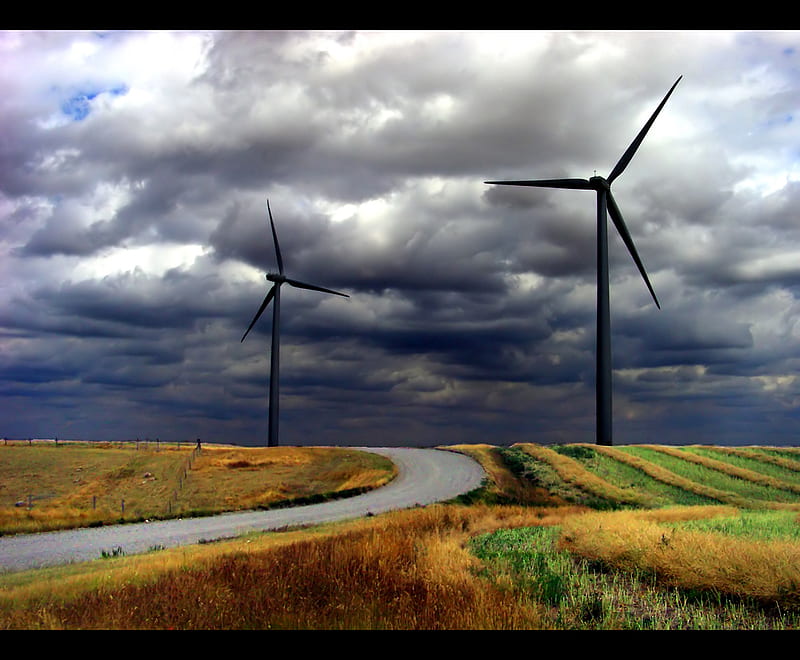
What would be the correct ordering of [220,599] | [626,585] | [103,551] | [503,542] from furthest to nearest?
[103,551] → [503,542] → [626,585] → [220,599]

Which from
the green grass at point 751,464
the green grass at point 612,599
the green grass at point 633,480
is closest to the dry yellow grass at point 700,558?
the green grass at point 612,599

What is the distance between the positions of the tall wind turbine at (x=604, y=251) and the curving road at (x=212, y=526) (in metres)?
12.8

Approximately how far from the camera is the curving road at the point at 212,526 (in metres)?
31.2

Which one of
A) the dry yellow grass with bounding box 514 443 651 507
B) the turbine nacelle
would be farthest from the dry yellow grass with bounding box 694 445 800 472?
the turbine nacelle

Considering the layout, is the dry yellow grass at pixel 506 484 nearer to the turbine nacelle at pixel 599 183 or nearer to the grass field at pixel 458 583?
the grass field at pixel 458 583

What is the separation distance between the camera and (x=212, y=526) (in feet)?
130

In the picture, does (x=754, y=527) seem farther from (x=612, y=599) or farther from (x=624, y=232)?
(x=624, y=232)

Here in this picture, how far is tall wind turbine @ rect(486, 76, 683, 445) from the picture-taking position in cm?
6088

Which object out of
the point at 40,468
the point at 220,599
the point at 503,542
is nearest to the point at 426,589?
the point at 220,599

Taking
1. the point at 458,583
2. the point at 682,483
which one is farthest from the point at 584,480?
the point at 458,583
